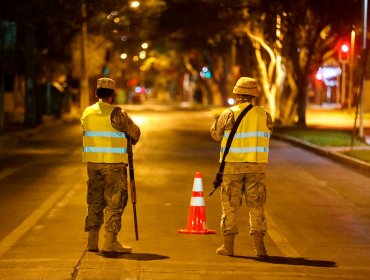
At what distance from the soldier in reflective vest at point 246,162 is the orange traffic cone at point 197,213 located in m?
1.49

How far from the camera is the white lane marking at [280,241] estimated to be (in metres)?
9.71

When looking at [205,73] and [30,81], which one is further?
[205,73]

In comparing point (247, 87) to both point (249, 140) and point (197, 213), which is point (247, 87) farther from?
point (197, 213)

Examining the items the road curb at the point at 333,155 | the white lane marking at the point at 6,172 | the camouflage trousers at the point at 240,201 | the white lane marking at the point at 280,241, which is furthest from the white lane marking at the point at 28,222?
the road curb at the point at 333,155

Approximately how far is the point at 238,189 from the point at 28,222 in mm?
3604

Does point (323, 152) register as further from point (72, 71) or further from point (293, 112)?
point (72, 71)

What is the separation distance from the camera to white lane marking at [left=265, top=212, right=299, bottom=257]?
9711 millimetres

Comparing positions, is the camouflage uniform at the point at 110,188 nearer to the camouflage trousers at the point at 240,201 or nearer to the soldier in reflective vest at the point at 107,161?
the soldier in reflective vest at the point at 107,161

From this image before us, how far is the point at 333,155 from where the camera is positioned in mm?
21984

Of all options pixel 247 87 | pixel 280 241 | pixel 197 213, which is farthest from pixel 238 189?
pixel 197 213

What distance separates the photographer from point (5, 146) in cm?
2664

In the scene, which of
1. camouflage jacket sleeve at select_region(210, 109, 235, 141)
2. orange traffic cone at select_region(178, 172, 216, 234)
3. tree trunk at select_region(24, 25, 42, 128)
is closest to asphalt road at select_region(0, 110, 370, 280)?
orange traffic cone at select_region(178, 172, 216, 234)

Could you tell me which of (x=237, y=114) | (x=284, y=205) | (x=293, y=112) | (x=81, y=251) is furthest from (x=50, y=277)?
(x=293, y=112)

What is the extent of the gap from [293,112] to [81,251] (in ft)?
92.7
